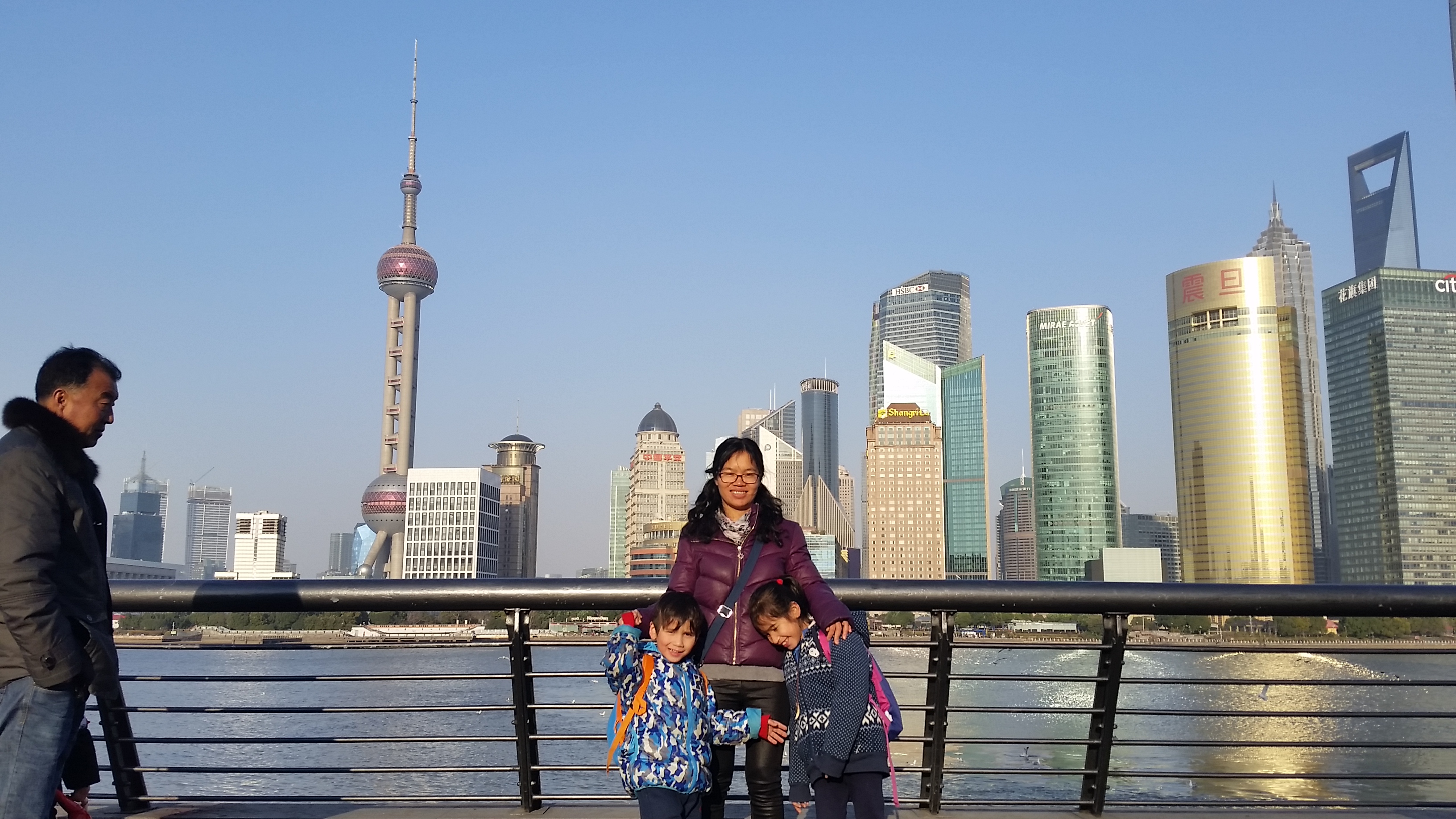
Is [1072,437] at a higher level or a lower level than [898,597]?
higher

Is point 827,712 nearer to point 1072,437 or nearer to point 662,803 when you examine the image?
point 662,803

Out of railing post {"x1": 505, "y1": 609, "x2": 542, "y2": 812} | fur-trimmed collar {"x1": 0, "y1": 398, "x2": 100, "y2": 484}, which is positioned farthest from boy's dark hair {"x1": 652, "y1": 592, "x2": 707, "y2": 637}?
fur-trimmed collar {"x1": 0, "y1": 398, "x2": 100, "y2": 484}

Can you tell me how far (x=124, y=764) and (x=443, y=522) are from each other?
448ft

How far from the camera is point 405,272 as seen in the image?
494 ft

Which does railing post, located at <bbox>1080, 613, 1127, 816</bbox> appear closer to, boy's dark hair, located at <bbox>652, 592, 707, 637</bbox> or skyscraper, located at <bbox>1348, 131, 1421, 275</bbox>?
boy's dark hair, located at <bbox>652, 592, 707, 637</bbox>

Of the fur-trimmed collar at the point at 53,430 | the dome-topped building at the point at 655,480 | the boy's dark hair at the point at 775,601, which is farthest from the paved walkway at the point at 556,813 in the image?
the dome-topped building at the point at 655,480

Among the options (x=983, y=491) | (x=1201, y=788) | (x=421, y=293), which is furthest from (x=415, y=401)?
(x=1201, y=788)

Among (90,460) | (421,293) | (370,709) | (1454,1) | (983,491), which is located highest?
(1454,1)

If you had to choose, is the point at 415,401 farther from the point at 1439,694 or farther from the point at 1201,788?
the point at 1201,788

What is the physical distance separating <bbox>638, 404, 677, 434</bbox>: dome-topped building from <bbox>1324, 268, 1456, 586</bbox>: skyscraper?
303 feet

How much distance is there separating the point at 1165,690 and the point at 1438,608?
4632 centimetres

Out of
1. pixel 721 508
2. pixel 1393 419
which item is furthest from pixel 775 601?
pixel 1393 419

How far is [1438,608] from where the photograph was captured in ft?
13.1

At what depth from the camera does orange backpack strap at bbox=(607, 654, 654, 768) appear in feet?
10.9
